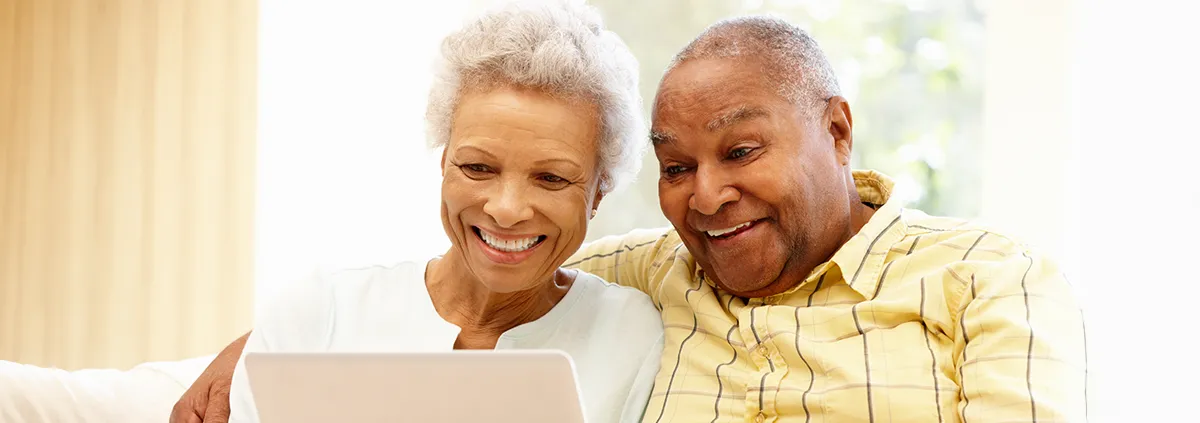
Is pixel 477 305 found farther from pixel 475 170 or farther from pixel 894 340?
pixel 894 340

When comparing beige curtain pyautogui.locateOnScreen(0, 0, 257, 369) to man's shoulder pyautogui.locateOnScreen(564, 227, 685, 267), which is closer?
man's shoulder pyautogui.locateOnScreen(564, 227, 685, 267)

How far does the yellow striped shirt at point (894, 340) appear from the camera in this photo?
1.46 meters

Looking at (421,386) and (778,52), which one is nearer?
(421,386)

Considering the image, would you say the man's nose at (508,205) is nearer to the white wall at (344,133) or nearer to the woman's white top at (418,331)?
the woman's white top at (418,331)

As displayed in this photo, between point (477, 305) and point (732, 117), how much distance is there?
57 cm

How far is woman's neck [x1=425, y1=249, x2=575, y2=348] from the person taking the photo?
1824mm

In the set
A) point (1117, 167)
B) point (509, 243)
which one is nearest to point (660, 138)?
point (509, 243)

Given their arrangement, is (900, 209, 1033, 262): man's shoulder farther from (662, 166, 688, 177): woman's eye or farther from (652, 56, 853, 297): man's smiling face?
(662, 166, 688, 177): woman's eye

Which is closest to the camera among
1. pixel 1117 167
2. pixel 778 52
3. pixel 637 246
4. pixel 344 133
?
pixel 778 52

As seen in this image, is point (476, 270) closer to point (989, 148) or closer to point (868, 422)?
point (868, 422)

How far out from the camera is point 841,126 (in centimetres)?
179

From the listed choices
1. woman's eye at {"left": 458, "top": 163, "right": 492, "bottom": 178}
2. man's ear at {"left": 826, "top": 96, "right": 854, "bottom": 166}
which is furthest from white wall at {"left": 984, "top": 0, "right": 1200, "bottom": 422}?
woman's eye at {"left": 458, "top": 163, "right": 492, "bottom": 178}

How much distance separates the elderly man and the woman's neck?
254 mm

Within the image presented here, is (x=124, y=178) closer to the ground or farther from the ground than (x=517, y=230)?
closer to the ground
